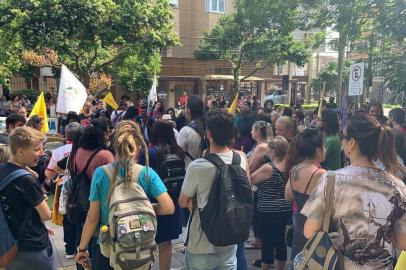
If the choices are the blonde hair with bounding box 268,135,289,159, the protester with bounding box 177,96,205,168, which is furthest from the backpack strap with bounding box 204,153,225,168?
the protester with bounding box 177,96,205,168

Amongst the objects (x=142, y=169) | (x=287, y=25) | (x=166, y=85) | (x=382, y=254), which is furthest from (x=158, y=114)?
(x=166, y=85)

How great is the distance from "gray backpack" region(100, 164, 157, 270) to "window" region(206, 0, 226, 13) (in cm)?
2822

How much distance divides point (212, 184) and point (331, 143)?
2.60 meters

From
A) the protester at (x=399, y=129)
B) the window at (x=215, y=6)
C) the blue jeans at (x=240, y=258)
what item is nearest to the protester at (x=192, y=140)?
the blue jeans at (x=240, y=258)

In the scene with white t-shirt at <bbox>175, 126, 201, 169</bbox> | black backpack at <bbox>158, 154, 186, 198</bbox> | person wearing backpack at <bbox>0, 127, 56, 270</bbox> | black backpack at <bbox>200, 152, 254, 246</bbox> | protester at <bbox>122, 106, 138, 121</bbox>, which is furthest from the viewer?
protester at <bbox>122, 106, 138, 121</bbox>

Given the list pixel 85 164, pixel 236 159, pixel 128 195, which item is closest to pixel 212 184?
pixel 236 159

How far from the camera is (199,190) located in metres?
2.92

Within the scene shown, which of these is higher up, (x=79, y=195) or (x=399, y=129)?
(x=399, y=129)

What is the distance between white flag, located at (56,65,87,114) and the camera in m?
7.21

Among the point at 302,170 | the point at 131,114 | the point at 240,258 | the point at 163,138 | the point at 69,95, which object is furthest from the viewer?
the point at 131,114

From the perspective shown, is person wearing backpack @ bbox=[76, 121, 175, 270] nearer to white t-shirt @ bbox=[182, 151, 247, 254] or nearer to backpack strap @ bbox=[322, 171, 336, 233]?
white t-shirt @ bbox=[182, 151, 247, 254]

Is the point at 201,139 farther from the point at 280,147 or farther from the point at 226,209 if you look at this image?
the point at 226,209

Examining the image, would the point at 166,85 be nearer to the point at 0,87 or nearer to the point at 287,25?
the point at 0,87

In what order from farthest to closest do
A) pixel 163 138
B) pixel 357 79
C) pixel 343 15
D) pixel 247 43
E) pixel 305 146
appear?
pixel 247 43 < pixel 343 15 < pixel 357 79 < pixel 163 138 < pixel 305 146
